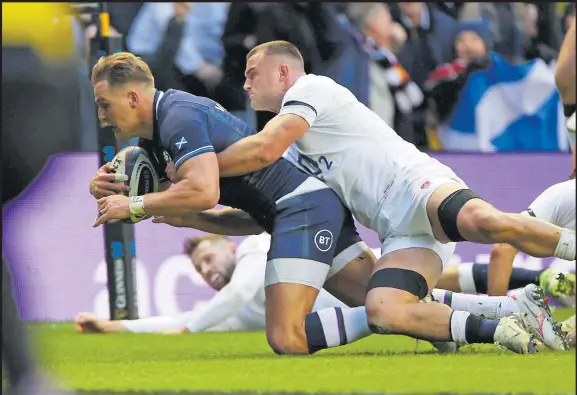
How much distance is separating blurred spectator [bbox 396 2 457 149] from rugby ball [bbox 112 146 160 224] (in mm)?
4802

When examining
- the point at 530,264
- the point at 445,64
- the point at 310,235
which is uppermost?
the point at 445,64

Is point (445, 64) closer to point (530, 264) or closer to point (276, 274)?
point (530, 264)

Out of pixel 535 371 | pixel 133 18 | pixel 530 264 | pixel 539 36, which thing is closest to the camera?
pixel 535 371

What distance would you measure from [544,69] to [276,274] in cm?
570

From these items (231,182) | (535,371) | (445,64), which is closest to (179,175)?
(231,182)

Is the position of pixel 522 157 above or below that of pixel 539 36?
below

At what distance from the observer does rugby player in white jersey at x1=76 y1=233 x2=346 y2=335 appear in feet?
28.3

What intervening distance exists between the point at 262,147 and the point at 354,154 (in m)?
0.58

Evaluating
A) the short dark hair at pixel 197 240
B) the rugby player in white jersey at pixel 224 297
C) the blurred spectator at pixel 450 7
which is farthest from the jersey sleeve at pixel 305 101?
the blurred spectator at pixel 450 7

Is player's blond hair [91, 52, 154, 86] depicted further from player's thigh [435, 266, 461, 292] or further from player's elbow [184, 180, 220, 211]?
player's thigh [435, 266, 461, 292]

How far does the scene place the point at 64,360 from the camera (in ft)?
22.9

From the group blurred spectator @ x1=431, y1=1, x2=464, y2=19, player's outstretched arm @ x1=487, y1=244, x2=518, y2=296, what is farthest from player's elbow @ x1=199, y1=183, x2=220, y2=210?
blurred spectator @ x1=431, y1=1, x2=464, y2=19

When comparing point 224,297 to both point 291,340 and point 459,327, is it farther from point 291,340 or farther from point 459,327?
point 459,327

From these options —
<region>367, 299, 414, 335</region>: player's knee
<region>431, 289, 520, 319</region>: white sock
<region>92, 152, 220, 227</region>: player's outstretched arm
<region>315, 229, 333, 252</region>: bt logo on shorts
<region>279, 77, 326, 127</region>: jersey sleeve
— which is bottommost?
<region>431, 289, 520, 319</region>: white sock
